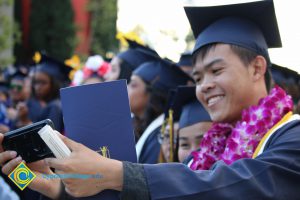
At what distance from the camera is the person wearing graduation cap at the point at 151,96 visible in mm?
3938

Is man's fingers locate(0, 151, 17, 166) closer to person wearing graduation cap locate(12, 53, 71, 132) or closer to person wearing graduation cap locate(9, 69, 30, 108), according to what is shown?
person wearing graduation cap locate(12, 53, 71, 132)

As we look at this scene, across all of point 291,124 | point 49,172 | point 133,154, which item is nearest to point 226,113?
point 291,124

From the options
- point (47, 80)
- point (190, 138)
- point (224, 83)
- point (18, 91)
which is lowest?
point (18, 91)

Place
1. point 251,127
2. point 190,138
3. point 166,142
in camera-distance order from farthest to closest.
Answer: point 166,142
point 190,138
point 251,127

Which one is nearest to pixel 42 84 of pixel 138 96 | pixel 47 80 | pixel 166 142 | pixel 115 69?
pixel 47 80

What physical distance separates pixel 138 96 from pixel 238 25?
7.50 ft

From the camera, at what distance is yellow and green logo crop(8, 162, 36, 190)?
159 centimetres

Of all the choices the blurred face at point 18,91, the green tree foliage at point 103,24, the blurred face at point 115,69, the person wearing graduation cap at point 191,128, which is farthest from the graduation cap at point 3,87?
the green tree foliage at point 103,24

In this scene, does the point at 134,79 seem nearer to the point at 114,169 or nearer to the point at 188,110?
the point at 188,110

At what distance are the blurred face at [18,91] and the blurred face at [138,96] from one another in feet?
14.7

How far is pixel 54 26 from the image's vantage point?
23766 millimetres

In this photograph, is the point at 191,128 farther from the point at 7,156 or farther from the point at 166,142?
the point at 7,156

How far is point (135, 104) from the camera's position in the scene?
4.66m

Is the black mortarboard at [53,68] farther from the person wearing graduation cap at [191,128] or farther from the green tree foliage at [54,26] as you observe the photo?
the green tree foliage at [54,26]
